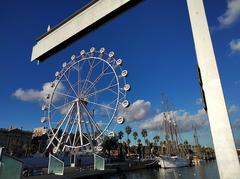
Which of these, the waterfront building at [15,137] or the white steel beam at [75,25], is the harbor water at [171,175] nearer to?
the white steel beam at [75,25]

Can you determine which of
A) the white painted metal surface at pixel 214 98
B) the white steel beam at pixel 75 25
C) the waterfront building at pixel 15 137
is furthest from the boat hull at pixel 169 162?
the waterfront building at pixel 15 137

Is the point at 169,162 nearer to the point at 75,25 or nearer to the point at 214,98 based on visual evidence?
the point at 75,25

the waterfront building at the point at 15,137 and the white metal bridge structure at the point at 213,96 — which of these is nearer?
the white metal bridge structure at the point at 213,96

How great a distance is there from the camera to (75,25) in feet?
18.9

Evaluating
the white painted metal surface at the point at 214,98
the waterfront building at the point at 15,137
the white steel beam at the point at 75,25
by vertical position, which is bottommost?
the white painted metal surface at the point at 214,98

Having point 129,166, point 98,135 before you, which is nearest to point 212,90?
point 98,135

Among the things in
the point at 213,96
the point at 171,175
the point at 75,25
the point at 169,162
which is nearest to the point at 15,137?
the point at 169,162

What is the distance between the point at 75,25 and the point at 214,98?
14.4ft

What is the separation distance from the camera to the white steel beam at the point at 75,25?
190 inches

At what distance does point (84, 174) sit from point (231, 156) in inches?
920

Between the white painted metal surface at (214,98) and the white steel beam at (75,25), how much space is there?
1.93 m

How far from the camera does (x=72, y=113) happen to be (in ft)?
102

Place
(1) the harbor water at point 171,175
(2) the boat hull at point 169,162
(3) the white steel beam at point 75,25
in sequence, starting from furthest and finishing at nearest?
(2) the boat hull at point 169,162, (1) the harbor water at point 171,175, (3) the white steel beam at point 75,25

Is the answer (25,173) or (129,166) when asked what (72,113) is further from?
(129,166)
